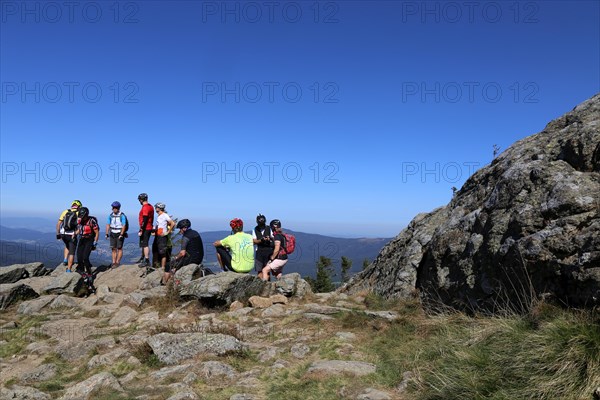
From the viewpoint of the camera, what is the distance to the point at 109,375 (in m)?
7.95

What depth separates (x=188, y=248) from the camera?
1622cm

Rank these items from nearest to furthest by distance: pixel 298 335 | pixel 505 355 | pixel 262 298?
pixel 505 355
pixel 298 335
pixel 262 298

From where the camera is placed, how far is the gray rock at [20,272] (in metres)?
17.7

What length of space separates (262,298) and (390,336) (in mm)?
5040

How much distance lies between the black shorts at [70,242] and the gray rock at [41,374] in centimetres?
949

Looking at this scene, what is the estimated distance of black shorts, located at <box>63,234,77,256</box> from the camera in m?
17.7

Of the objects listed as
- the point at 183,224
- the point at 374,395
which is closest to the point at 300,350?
the point at 374,395

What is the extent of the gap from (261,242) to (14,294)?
9013 millimetres

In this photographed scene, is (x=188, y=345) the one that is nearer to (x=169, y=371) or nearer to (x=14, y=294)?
(x=169, y=371)

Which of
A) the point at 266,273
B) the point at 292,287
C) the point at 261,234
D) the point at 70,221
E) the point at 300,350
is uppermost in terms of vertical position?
the point at 70,221

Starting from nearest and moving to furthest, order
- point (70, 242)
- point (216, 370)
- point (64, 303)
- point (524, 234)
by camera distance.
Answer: point (216, 370) → point (524, 234) → point (64, 303) → point (70, 242)

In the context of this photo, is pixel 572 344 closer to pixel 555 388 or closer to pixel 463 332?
pixel 555 388

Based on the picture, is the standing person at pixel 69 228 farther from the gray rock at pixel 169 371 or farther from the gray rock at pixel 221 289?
the gray rock at pixel 169 371

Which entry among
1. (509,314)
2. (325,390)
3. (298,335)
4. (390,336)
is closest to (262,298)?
(298,335)
